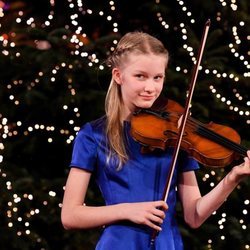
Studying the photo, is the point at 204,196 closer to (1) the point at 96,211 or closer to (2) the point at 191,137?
(2) the point at 191,137

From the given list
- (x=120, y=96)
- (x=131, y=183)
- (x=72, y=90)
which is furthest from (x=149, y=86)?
(x=72, y=90)

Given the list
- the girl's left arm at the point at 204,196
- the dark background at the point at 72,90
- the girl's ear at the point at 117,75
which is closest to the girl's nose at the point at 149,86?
the girl's ear at the point at 117,75

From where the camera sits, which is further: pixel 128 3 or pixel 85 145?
pixel 128 3

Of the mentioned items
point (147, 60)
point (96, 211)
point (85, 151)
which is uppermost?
point (147, 60)

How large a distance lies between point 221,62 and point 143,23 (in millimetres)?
460

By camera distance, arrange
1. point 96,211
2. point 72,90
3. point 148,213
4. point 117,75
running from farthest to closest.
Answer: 1. point 72,90
2. point 117,75
3. point 96,211
4. point 148,213

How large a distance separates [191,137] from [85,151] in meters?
0.27

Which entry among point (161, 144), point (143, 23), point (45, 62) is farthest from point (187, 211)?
point (143, 23)

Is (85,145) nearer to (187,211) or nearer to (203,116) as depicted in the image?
(187,211)

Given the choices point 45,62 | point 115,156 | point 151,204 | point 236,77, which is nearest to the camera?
point 151,204

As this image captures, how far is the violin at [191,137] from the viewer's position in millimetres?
1963

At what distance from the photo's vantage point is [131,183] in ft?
6.57

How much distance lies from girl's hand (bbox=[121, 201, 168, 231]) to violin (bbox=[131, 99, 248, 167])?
18 centimetres

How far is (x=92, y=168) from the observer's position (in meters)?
2.04
